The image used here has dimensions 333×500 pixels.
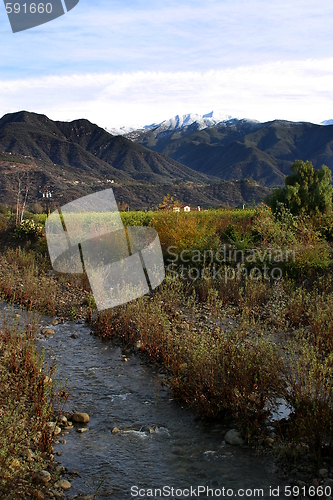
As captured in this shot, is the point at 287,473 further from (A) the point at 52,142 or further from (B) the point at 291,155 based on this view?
(B) the point at 291,155

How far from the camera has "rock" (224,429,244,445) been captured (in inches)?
153

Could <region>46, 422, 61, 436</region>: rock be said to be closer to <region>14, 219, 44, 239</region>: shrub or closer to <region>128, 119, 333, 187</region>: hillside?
<region>14, 219, 44, 239</region>: shrub

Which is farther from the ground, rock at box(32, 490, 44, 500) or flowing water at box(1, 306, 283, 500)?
rock at box(32, 490, 44, 500)

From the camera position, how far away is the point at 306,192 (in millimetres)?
13172

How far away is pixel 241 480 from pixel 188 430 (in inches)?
34.1

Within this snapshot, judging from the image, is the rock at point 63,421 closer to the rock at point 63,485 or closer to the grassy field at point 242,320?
the rock at point 63,485

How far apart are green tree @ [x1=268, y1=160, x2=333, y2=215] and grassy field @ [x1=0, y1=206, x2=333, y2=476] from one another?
4.23 feet

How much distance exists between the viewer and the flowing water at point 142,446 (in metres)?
3.40

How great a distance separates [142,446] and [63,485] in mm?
817

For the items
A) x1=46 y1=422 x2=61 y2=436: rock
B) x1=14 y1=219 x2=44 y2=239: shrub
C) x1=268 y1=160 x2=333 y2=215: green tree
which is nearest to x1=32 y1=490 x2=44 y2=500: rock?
x1=46 y1=422 x2=61 y2=436: rock

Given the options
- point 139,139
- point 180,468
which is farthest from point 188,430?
point 139,139

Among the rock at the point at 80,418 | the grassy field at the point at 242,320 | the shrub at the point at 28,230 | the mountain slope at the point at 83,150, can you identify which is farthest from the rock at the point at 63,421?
the mountain slope at the point at 83,150

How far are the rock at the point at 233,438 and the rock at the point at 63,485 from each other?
1.40 m

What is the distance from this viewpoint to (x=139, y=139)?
642 feet
